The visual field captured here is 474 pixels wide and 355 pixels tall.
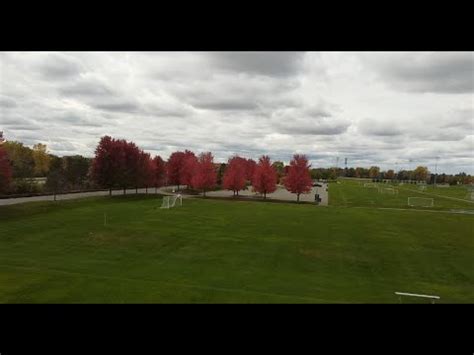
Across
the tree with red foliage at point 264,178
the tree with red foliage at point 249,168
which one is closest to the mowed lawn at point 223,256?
the tree with red foliage at point 264,178

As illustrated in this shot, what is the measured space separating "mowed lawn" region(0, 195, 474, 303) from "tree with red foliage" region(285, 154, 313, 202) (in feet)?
24.9

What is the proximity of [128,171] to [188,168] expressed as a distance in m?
6.72

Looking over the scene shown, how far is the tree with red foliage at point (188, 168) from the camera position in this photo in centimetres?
3148

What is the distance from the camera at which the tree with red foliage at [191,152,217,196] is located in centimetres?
2925

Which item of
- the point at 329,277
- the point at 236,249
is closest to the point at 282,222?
the point at 236,249

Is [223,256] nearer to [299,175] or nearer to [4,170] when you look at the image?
[4,170]

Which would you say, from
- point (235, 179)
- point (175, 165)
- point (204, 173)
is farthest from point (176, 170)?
point (235, 179)

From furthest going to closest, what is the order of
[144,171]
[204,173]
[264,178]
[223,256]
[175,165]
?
1. [175,165]
2. [204,173]
3. [264,178]
4. [144,171]
5. [223,256]

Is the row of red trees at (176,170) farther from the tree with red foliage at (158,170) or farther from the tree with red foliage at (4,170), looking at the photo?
the tree with red foliage at (4,170)

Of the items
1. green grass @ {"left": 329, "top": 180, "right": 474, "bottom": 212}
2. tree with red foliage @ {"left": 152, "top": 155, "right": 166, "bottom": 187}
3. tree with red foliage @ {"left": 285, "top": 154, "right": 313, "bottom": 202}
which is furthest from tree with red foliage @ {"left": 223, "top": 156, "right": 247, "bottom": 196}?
green grass @ {"left": 329, "top": 180, "right": 474, "bottom": 212}

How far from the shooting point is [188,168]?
31.9 meters
